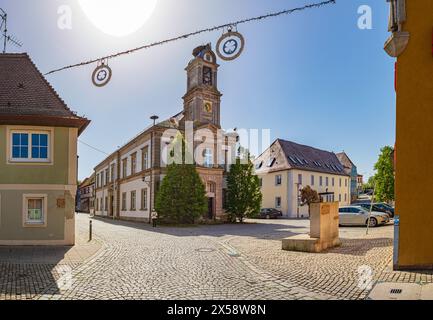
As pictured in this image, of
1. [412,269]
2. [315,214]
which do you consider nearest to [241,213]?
[315,214]

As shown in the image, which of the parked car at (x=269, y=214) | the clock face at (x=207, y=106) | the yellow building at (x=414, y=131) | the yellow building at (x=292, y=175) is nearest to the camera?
the yellow building at (x=414, y=131)

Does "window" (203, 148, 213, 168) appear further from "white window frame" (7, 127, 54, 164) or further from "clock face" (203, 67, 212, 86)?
"white window frame" (7, 127, 54, 164)

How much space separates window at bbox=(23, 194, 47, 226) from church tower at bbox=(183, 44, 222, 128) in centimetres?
2024

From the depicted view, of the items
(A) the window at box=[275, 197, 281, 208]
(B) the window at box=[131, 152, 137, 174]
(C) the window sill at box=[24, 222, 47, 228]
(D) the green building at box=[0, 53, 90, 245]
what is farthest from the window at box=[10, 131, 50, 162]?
(A) the window at box=[275, 197, 281, 208]

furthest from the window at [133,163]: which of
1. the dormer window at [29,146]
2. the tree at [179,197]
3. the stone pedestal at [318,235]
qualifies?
the stone pedestal at [318,235]

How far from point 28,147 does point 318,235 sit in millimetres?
11813

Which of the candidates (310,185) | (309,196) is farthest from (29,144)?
(310,185)

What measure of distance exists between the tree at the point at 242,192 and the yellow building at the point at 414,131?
79.4 feet

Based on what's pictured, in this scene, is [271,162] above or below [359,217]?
above

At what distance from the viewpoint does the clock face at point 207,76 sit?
34969 mm

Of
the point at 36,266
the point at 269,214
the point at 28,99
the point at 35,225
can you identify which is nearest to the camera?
the point at 36,266

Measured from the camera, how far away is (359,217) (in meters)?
24.0

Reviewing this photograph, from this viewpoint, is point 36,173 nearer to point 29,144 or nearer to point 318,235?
point 29,144

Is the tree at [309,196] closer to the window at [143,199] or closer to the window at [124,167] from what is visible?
the window at [143,199]
